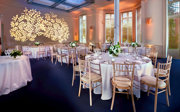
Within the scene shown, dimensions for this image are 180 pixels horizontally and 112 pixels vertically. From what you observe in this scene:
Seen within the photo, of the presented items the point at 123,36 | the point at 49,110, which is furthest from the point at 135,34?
the point at 49,110

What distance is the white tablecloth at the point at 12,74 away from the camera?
306 centimetres

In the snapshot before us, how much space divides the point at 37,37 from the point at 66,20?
3477 mm

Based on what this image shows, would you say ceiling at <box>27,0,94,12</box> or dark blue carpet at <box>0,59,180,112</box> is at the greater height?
ceiling at <box>27,0,94,12</box>

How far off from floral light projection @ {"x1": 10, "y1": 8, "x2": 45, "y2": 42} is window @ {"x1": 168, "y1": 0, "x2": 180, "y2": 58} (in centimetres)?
965

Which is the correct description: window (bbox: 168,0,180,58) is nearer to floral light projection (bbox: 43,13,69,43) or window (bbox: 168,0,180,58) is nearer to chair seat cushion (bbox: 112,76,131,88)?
chair seat cushion (bbox: 112,76,131,88)

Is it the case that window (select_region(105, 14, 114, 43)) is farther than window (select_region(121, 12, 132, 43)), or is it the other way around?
window (select_region(105, 14, 114, 43))

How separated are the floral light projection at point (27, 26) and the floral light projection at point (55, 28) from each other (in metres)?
0.51

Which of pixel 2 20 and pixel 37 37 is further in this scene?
pixel 37 37

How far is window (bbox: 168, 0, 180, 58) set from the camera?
292 inches

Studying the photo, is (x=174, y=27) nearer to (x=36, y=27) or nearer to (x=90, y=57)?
(x=90, y=57)

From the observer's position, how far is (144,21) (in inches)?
335

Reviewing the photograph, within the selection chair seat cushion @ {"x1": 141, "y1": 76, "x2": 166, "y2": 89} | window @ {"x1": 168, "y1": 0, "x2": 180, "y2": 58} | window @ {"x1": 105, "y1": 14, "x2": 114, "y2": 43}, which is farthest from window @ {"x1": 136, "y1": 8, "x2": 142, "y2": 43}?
chair seat cushion @ {"x1": 141, "y1": 76, "x2": 166, "y2": 89}

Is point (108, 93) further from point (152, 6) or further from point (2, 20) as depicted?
point (2, 20)

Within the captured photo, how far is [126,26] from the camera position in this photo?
1083 cm
